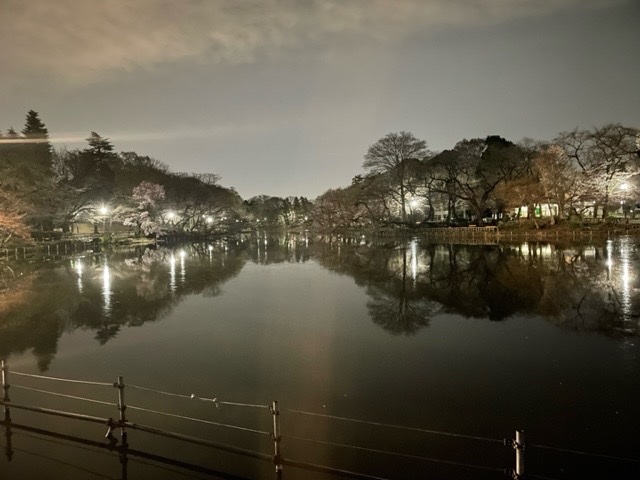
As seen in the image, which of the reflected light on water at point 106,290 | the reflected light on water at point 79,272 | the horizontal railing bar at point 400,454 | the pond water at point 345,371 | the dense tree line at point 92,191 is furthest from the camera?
the dense tree line at point 92,191

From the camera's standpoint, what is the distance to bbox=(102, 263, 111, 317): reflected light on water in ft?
46.7

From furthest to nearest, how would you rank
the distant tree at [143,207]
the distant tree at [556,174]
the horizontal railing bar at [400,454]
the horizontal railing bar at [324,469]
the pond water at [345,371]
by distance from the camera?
the distant tree at [143,207]
the distant tree at [556,174]
the pond water at [345,371]
the horizontal railing bar at [400,454]
the horizontal railing bar at [324,469]

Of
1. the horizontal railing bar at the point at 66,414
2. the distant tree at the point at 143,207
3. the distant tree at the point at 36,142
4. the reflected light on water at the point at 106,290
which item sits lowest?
the horizontal railing bar at the point at 66,414

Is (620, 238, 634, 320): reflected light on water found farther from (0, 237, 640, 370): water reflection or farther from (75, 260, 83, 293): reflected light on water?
(75, 260, 83, 293): reflected light on water

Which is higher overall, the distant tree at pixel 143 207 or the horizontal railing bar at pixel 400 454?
the distant tree at pixel 143 207

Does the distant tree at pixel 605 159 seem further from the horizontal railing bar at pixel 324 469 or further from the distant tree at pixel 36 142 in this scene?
the distant tree at pixel 36 142

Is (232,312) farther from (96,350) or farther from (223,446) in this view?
(223,446)

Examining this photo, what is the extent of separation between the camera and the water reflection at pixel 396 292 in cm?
1159

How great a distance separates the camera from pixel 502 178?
47.6 m

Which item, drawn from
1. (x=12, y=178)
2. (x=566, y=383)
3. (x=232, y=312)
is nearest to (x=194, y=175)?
(x=12, y=178)

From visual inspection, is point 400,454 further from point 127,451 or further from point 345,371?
point 127,451

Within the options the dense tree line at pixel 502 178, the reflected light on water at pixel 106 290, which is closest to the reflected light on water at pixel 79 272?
the reflected light on water at pixel 106 290

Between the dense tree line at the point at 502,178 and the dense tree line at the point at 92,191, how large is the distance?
25.1 metres

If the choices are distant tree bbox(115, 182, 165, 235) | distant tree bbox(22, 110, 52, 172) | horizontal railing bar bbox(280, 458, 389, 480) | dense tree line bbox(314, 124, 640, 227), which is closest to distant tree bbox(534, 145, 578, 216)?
dense tree line bbox(314, 124, 640, 227)
